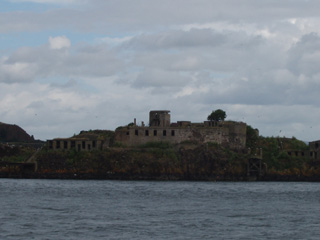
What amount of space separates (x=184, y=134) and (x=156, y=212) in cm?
6085

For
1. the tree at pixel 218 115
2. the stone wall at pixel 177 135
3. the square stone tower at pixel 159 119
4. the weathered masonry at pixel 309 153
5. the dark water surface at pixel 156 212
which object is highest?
the tree at pixel 218 115

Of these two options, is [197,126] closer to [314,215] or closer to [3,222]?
[314,215]

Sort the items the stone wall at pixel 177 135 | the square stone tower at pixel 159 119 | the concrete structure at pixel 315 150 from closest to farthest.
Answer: the stone wall at pixel 177 135, the concrete structure at pixel 315 150, the square stone tower at pixel 159 119

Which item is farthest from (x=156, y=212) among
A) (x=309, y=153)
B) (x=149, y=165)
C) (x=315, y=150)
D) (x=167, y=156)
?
(x=315, y=150)

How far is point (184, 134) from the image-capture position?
13350 cm

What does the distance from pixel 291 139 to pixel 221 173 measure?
86.5ft

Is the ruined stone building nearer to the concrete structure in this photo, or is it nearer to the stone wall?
the stone wall

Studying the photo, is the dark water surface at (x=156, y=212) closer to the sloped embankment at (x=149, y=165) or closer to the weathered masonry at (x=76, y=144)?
the sloped embankment at (x=149, y=165)

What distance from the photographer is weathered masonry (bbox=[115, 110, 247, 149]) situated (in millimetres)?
133250

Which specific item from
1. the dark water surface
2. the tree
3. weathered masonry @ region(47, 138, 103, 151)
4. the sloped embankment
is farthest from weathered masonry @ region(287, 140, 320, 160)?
weathered masonry @ region(47, 138, 103, 151)

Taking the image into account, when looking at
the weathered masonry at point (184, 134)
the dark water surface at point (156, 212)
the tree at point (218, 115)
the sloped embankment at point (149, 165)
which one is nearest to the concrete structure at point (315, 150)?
the weathered masonry at point (184, 134)

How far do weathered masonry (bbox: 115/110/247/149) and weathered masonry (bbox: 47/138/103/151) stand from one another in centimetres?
361

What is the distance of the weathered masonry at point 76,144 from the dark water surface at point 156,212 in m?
25.0

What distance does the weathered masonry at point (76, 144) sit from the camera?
132625 mm
